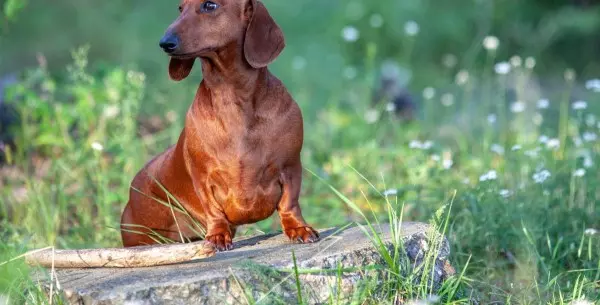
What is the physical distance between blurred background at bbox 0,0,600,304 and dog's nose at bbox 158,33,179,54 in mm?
882

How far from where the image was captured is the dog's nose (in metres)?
3.22

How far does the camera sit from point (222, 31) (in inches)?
133

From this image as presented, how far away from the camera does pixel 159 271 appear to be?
129 inches

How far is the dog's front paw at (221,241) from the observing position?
3529 mm

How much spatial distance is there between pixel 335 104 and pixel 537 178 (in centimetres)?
303

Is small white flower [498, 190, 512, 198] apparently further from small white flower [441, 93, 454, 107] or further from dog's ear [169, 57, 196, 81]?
small white flower [441, 93, 454, 107]

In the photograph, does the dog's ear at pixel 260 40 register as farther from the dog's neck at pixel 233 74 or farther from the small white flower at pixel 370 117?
the small white flower at pixel 370 117

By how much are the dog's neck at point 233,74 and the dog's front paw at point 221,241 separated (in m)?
0.52

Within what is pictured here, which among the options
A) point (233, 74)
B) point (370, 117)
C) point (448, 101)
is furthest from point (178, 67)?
point (448, 101)

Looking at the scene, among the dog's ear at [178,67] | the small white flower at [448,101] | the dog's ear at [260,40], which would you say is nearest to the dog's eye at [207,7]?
the dog's ear at [260,40]

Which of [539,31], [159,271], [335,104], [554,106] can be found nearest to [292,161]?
[159,271]

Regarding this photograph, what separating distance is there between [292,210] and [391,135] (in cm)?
361

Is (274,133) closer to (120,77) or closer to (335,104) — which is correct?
(120,77)

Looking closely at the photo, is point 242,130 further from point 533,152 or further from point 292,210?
point 533,152
